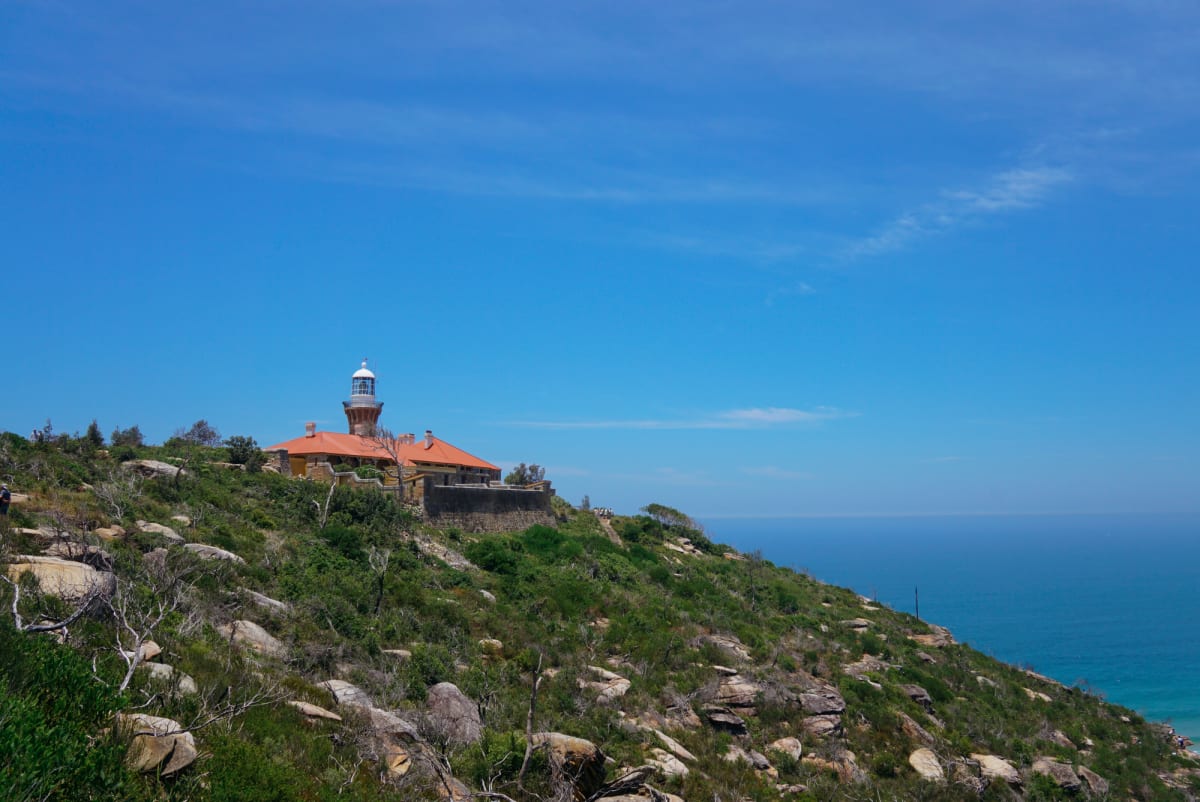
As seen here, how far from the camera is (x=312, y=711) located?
11164mm

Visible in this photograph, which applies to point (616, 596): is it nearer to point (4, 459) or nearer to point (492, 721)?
point (492, 721)

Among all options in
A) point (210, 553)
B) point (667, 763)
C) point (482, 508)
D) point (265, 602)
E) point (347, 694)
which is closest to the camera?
point (347, 694)

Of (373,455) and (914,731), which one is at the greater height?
(373,455)

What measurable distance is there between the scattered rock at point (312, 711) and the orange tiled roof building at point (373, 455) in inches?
823

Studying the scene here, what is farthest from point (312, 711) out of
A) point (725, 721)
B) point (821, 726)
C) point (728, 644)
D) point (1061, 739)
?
point (1061, 739)

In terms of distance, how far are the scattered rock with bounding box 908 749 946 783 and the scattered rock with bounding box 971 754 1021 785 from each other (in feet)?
3.98

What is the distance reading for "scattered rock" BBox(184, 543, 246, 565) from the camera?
1727cm

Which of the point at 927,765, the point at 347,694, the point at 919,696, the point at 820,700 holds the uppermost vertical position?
the point at 347,694

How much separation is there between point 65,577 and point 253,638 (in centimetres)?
330

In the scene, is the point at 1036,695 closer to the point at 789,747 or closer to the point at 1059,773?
the point at 1059,773

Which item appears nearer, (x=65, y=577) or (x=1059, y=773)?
(x=65, y=577)

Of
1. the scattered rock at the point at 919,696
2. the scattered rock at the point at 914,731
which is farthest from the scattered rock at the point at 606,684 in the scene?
the scattered rock at the point at 919,696

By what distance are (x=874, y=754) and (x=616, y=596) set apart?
Answer: 30.7ft

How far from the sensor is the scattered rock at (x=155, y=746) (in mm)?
7473
